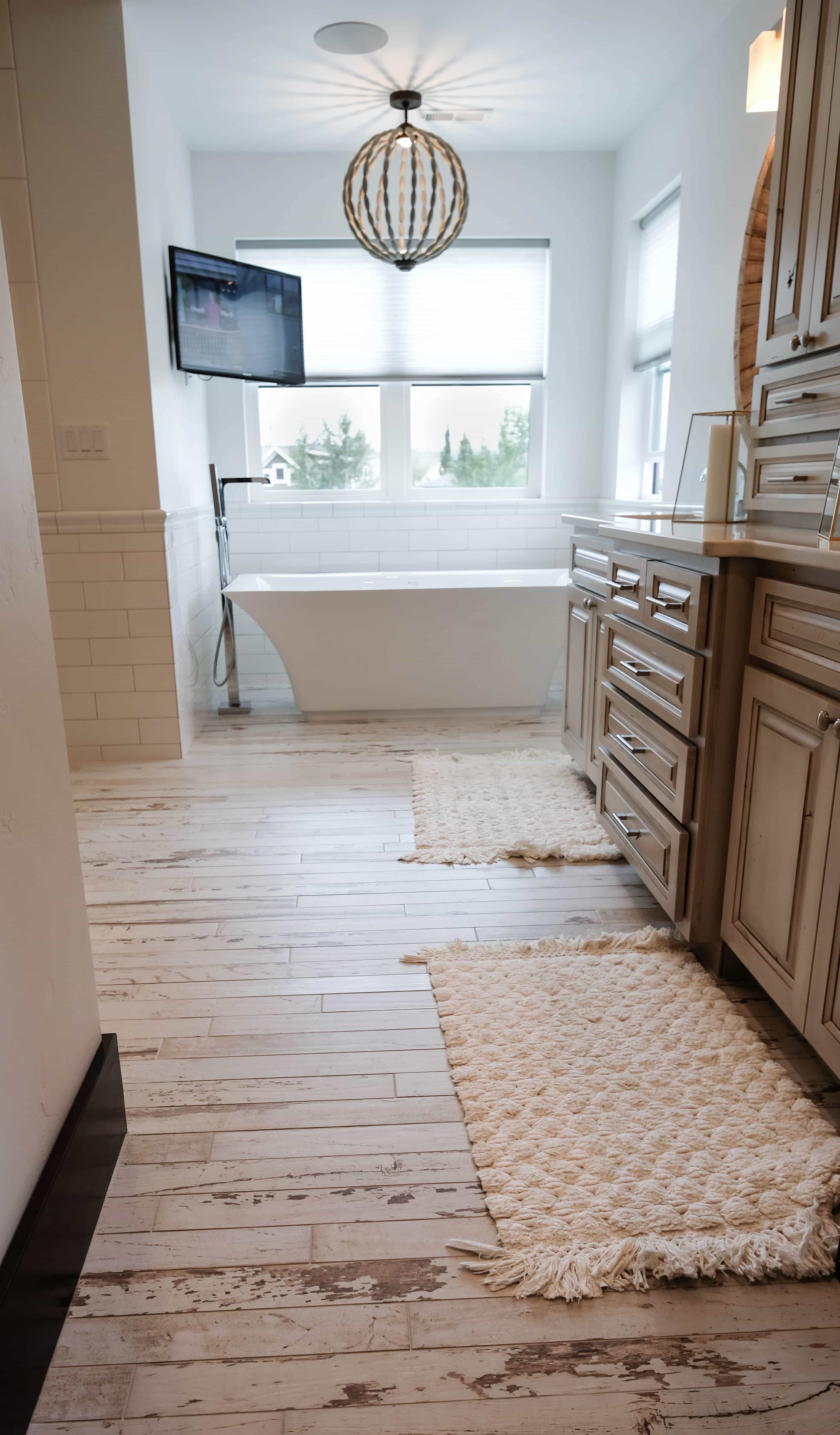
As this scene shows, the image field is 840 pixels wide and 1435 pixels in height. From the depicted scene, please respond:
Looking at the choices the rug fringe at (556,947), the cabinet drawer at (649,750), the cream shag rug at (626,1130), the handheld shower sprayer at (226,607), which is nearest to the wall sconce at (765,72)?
the cabinet drawer at (649,750)

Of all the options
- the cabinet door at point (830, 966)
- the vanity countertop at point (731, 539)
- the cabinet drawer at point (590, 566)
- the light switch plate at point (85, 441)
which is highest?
the light switch plate at point (85, 441)

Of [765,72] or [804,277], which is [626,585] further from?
[765,72]

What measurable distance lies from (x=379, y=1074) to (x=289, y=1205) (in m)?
0.34

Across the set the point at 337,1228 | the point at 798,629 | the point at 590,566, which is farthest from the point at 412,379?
the point at 337,1228

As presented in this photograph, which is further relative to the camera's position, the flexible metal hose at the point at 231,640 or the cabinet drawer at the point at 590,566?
the flexible metal hose at the point at 231,640

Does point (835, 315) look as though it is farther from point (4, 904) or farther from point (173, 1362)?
point (173, 1362)

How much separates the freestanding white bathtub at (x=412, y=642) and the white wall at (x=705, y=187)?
88 cm

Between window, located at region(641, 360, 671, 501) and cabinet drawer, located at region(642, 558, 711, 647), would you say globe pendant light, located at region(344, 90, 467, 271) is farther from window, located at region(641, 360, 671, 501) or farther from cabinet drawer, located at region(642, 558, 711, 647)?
cabinet drawer, located at region(642, 558, 711, 647)

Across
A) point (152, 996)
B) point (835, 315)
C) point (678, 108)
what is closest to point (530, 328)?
point (678, 108)

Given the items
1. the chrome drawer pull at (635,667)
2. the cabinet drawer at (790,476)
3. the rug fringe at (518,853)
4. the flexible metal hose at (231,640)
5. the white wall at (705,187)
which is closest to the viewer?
the cabinet drawer at (790,476)

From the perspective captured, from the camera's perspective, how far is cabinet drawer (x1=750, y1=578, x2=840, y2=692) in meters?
1.46

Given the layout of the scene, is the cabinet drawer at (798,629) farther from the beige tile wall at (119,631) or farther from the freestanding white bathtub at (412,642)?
the beige tile wall at (119,631)

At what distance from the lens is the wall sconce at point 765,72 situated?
2318 mm

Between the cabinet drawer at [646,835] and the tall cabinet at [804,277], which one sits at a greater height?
the tall cabinet at [804,277]
